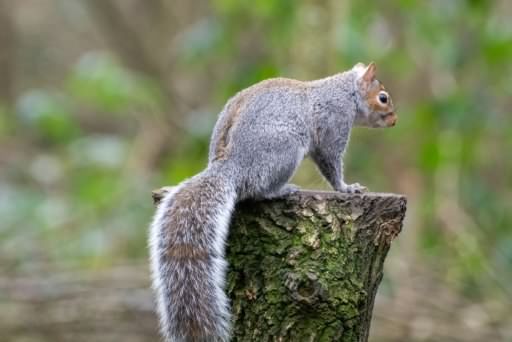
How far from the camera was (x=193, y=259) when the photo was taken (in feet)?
7.45

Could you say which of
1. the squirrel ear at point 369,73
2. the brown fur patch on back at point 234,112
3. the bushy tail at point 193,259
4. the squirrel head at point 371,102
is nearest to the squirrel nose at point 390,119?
the squirrel head at point 371,102

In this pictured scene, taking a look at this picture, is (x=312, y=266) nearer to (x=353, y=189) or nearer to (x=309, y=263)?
(x=309, y=263)

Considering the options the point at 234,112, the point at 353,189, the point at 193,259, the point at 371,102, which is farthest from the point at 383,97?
the point at 193,259

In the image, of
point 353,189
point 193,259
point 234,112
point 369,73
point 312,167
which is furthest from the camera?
point 312,167

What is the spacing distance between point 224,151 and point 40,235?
377cm

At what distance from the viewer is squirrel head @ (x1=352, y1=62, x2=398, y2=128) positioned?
2.99 m

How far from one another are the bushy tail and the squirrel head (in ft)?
2.49

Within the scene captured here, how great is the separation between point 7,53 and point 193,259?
10.2 metres

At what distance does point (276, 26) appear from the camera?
17.2 feet

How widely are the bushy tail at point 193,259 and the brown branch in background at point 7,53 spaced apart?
9.34m

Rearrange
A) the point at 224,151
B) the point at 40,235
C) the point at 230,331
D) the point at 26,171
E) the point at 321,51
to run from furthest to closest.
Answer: the point at 26,171 → the point at 40,235 → the point at 321,51 → the point at 224,151 → the point at 230,331

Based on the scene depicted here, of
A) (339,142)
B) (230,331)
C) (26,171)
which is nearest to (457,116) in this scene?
(339,142)

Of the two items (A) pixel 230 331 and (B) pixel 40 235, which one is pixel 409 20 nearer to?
(B) pixel 40 235

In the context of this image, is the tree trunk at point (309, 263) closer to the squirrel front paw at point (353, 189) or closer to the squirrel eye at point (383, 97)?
the squirrel front paw at point (353, 189)
